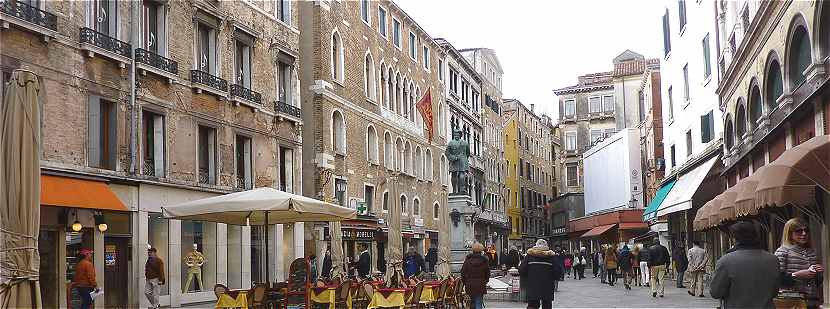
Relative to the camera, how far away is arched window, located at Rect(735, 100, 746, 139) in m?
22.7

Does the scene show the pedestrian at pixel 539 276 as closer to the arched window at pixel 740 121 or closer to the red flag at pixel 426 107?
the arched window at pixel 740 121

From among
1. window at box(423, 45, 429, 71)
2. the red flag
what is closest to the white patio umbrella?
the red flag

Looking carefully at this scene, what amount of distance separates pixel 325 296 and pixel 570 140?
7639cm

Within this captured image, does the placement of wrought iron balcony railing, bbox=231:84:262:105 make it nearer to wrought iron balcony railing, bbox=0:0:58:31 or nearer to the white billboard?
wrought iron balcony railing, bbox=0:0:58:31

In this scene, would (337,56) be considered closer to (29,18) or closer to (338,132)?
(338,132)

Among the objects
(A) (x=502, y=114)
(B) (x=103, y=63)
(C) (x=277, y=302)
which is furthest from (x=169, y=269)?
(A) (x=502, y=114)

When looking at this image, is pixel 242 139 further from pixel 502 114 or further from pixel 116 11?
pixel 502 114

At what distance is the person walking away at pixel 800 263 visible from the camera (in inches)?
324

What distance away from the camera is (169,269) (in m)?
21.6

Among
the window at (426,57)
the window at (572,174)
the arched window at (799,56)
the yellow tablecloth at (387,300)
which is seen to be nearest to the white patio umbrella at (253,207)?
the yellow tablecloth at (387,300)

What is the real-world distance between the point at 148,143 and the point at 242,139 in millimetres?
4832

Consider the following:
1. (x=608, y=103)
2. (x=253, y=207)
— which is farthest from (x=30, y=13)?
(x=608, y=103)

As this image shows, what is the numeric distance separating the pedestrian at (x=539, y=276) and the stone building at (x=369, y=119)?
335 inches

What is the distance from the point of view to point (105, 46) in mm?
19312
